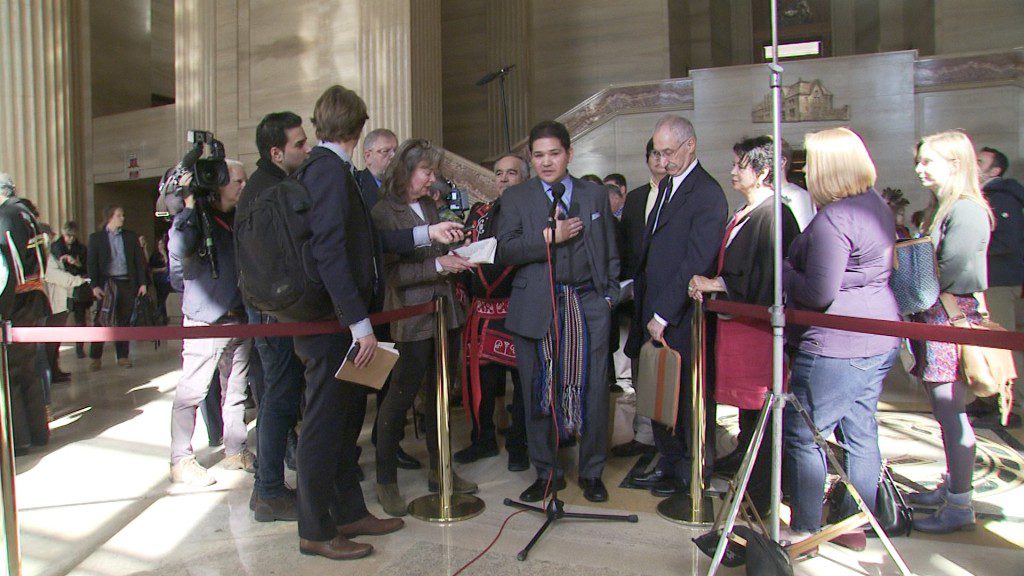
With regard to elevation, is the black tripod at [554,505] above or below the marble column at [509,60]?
below

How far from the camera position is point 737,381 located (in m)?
3.23

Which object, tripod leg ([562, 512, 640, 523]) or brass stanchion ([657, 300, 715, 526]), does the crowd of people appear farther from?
tripod leg ([562, 512, 640, 523])

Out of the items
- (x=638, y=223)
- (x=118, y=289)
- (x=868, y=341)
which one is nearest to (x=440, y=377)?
(x=638, y=223)

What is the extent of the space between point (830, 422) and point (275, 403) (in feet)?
8.00

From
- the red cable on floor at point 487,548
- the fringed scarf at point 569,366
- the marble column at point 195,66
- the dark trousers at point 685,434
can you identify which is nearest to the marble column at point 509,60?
the marble column at point 195,66

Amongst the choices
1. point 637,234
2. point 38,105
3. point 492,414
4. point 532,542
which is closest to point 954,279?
point 637,234

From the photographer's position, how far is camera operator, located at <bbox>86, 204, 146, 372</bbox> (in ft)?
26.3

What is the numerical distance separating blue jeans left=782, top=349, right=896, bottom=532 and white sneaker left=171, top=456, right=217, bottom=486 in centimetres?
307

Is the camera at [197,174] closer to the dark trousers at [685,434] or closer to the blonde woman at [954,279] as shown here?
the dark trousers at [685,434]

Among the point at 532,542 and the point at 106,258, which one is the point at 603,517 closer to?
the point at 532,542

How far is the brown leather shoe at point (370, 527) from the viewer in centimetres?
317

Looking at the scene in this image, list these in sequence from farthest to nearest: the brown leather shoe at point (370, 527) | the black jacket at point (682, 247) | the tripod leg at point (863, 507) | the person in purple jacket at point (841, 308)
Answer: the black jacket at point (682, 247), the brown leather shoe at point (370, 527), the person in purple jacket at point (841, 308), the tripod leg at point (863, 507)

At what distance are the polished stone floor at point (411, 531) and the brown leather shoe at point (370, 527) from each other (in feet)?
0.20

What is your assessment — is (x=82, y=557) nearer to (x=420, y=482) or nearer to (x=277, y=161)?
(x=420, y=482)
